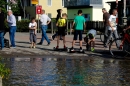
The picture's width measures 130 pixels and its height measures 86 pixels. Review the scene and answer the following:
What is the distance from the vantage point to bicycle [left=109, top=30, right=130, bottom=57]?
1521cm

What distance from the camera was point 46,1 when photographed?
7106cm

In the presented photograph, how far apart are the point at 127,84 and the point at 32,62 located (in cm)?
486

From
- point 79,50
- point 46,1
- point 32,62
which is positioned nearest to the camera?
point 32,62

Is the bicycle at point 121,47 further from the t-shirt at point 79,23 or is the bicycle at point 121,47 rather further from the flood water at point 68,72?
the t-shirt at point 79,23

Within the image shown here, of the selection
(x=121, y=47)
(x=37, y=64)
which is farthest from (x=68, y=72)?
(x=121, y=47)

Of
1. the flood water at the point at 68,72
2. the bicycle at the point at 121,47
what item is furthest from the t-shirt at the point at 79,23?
the flood water at the point at 68,72

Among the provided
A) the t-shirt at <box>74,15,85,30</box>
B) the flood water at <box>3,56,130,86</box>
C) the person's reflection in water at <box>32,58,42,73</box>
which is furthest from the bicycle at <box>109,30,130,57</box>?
the person's reflection in water at <box>32,58,42,73</box>

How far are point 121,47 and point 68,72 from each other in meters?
4.95

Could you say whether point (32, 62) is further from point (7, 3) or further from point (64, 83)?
point (7, 3)

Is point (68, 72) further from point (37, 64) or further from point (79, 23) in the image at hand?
point (79, 23)

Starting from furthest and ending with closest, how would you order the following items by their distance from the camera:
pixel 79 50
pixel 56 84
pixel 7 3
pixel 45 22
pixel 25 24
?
1. pixel 7 3
2. pixel 25 24
3. pixel 45 22
4. pixel 79 50
5. pixel 56 84

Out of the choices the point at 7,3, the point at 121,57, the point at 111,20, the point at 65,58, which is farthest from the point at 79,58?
the point at 7,3

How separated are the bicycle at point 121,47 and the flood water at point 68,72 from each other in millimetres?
907

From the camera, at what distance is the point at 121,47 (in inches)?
615
